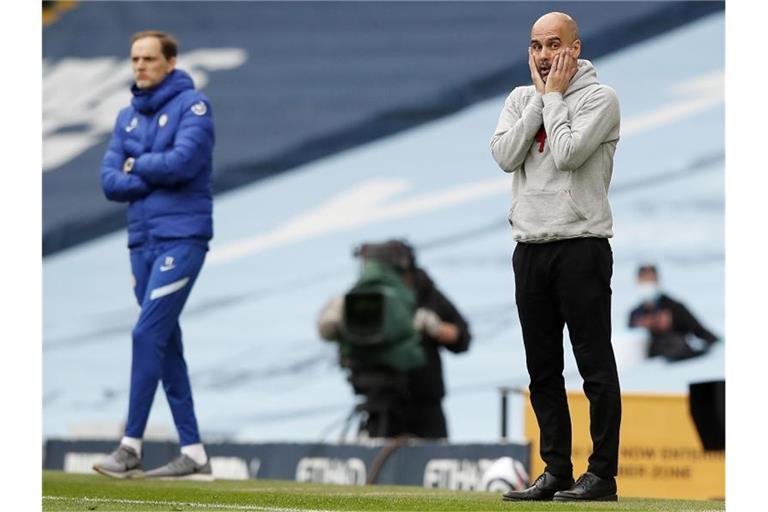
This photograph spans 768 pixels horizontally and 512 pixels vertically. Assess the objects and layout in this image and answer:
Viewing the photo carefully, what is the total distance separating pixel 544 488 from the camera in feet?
16.5

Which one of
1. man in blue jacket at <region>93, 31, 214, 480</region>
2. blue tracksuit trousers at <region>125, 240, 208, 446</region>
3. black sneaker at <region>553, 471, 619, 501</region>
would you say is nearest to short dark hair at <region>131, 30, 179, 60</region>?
man in blue jacket at <region>93, 31, 214, 480</region>

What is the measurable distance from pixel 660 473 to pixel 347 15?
6138 millimetres

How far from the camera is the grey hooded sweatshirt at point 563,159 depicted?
489cm

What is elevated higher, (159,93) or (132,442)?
(159,93)

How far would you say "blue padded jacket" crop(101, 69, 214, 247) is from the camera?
6.50 m

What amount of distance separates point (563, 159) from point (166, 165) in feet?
6.84

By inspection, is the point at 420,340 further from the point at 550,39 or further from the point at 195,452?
the point at 550,39

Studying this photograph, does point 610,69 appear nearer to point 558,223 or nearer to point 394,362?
point 394,362

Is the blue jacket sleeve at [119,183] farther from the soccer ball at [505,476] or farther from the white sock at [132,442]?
the soccer ball at [505,476]

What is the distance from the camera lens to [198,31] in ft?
46.7

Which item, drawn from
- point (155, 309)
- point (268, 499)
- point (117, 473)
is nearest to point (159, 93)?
point (155, 309)

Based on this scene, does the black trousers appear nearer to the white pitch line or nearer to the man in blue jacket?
the white pitch line

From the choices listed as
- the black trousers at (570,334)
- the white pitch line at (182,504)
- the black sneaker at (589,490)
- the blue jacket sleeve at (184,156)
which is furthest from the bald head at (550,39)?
the blue jacket sleeve at (184,156)
